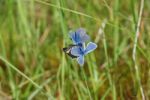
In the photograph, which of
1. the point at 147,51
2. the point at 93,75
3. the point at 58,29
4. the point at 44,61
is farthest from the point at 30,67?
the point at 147,51

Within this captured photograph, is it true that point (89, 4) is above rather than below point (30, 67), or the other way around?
above

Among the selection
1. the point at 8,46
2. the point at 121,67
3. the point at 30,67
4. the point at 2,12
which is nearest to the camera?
the point at 121,67

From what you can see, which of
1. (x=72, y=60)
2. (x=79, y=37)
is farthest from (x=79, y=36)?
(x=72, y=60)

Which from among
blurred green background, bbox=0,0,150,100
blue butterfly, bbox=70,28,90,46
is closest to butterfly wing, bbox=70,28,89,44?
blue butterfly, bbox=70,28,90,46

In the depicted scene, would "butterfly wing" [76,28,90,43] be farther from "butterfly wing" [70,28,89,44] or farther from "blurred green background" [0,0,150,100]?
"blurred green background" [0,0,150,100]

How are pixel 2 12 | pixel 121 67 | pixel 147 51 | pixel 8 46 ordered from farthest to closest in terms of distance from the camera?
pixel 2 12 → pixel 8 46 → pixel 121 67 → pixel 147 51

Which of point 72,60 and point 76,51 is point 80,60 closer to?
point 76,51

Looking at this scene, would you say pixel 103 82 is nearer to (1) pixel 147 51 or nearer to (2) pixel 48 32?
(1) pixel 147 51

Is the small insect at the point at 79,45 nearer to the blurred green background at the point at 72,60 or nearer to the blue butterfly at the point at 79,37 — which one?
the blue butterfly at the point at 79,37

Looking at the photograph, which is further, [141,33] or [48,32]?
[48,32]
